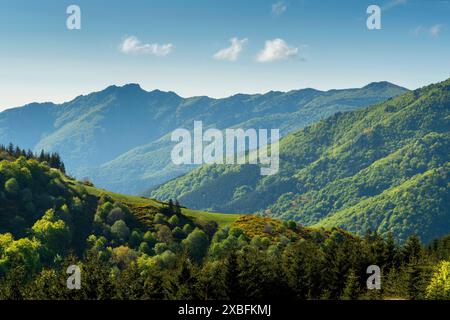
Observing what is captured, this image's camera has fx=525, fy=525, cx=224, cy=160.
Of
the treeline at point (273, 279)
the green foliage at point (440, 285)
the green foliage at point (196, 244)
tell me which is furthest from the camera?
the green foliage at point (196, 244)

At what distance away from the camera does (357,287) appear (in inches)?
3543

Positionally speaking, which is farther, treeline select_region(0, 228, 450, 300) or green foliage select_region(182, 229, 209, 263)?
green foliage select_region(182, 229, 209, 263)

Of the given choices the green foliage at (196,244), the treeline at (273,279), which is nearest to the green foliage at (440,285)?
the treeline at (273,279)

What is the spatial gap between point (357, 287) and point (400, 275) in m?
7.67

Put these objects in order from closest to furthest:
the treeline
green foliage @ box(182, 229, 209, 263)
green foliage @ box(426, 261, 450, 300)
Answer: green foliage @ box(426, 261, 450, 300), the treeline, green foliage @ box(182, 229, 209, 263)

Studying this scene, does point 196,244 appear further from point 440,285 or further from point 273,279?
point 440,285

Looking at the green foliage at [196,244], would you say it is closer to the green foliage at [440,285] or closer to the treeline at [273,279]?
the treeline at [273,279]

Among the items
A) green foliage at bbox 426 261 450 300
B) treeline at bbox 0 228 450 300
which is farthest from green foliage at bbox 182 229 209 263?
green foliage at bbox 426 261 450 300

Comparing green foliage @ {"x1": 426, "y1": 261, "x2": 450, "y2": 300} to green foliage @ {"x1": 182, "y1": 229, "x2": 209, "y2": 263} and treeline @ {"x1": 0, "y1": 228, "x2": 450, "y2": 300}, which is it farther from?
green foliage @ {"x1": 182, "y1": 229, "x2": 209, "y2": 263}

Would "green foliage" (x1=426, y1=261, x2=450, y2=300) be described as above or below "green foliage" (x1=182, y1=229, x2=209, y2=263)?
above

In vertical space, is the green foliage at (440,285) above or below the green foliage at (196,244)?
above
